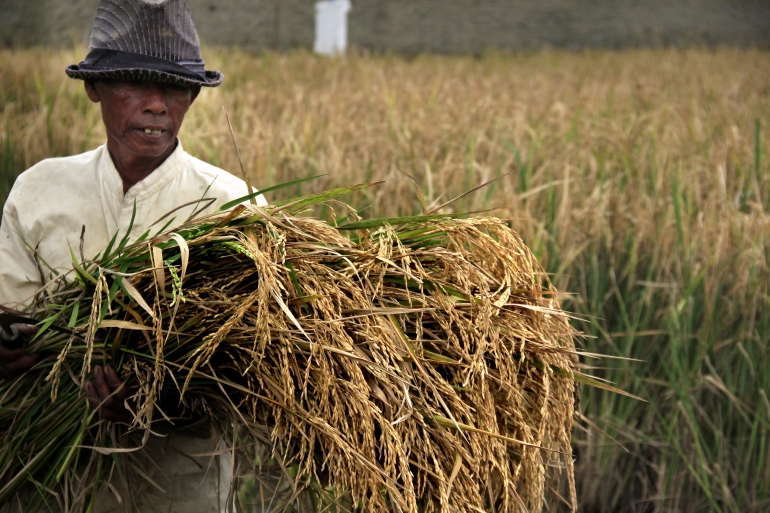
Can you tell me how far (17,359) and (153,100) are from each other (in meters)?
0.55

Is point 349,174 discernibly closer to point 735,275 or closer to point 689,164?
point 735,275

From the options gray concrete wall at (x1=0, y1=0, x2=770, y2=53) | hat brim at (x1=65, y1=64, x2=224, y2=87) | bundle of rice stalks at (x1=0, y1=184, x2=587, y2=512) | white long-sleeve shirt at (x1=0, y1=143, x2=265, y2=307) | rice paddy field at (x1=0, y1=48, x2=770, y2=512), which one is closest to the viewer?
bundle of rice stalks at (x1=0, y1=184, x2=587, y2=512)

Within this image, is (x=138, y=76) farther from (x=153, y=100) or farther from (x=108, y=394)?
(x=108, y=394)

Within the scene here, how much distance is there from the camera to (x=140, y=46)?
1.54 m

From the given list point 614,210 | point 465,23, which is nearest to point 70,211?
point 614,210

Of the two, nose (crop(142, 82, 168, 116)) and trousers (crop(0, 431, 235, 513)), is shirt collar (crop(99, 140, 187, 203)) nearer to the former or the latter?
nose (crop(142, 82, 168, 116))

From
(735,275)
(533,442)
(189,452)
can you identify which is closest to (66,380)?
(189,452)

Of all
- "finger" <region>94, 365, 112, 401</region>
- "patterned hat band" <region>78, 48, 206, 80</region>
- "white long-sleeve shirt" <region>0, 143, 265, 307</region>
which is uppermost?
"patterned hat band" <region>78, 48, 206, 80</region>

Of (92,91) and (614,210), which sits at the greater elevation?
(92,91)

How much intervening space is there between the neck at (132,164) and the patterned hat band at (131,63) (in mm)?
158

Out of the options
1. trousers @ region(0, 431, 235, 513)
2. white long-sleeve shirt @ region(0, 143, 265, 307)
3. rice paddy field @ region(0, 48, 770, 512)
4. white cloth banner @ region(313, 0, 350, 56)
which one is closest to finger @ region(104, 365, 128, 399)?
trousers @ region(0, 431, 235, 513)

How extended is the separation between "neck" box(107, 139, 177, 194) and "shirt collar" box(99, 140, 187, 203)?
1cm

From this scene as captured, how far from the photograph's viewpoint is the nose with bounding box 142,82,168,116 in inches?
61.9

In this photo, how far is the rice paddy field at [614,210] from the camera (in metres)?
2.58
